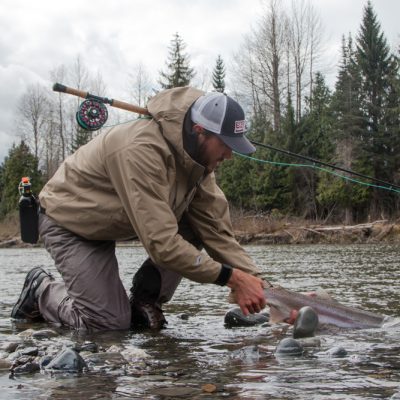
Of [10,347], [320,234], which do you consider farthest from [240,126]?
[320,234]

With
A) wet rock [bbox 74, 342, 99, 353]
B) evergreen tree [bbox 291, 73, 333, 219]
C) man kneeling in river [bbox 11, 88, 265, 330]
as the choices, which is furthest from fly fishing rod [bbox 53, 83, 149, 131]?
evergreen tree [bbox 291, 73, 333, 219]

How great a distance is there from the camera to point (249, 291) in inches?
147

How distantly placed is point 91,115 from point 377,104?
120 ft

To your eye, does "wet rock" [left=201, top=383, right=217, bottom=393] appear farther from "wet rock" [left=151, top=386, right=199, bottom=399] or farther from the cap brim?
the cap brim

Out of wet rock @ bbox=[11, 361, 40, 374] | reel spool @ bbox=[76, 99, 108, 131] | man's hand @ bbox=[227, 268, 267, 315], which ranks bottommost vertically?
wet rock @ bbox=[11, 361, 40, 374]

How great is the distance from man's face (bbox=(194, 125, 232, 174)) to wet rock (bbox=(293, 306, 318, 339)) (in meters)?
1.01

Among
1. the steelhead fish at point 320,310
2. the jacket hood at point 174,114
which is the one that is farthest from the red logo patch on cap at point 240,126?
the steelhead fish at point 320,310

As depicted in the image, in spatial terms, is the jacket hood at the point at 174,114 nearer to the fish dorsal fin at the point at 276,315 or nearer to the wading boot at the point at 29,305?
the fish dorsal fin at the point at 276,315

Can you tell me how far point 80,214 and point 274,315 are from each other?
1.41 meters

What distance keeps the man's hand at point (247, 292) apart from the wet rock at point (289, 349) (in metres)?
0.45

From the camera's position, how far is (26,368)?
114 inches

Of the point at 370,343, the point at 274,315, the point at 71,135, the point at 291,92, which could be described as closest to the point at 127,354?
the point at 274,315

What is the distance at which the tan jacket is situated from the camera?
11.9 feet

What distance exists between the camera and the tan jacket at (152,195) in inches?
143
